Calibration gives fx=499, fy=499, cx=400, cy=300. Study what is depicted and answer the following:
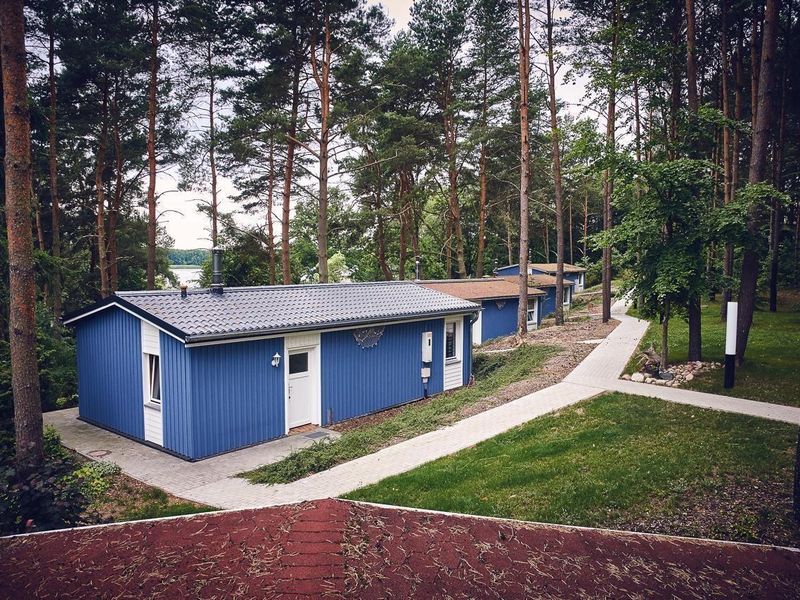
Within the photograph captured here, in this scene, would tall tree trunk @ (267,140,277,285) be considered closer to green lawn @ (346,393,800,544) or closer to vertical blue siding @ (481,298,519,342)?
vertical blue siding @ (481,298,519,342)

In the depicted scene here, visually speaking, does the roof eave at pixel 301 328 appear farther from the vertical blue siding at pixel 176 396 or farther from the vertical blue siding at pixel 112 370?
the vertical blue siding at pixel 112 370

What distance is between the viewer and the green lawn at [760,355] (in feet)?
35.0

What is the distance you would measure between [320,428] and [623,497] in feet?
22.4

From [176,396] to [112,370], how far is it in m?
2.61

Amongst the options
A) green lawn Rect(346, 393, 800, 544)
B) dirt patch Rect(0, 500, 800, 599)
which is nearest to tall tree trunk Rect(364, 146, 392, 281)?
green lawn Rect(346, 393, 800, 544)

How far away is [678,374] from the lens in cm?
1216

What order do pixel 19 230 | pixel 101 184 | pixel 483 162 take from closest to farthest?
pixel 19 230, pixel 101 184, pixel 483 162

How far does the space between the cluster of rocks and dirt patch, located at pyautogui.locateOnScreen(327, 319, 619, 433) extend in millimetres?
1831

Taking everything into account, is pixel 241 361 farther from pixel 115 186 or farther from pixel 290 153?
pixel 115 186

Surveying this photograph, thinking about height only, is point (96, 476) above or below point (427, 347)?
below

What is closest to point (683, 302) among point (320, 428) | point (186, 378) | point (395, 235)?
point (320, 428)

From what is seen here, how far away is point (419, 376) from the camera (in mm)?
13969

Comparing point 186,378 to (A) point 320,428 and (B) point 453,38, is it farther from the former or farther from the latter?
(B) point 453,38

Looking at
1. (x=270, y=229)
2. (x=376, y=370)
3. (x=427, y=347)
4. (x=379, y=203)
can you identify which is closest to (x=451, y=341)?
(x=427, y=347)
